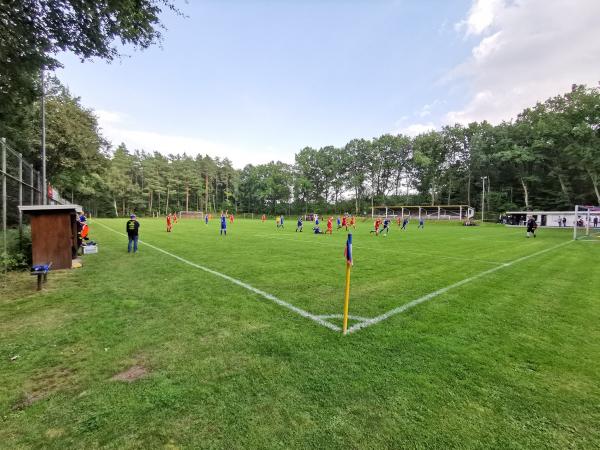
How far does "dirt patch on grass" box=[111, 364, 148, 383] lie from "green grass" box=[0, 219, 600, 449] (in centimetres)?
10

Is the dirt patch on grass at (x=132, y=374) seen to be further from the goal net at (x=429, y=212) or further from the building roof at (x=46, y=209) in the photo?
the goal net at (x=429, y=212)

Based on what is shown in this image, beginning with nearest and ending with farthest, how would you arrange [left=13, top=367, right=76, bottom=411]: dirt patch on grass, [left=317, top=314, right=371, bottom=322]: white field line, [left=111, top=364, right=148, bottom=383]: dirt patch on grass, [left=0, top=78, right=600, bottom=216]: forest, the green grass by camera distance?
the green grass < [left=13, top=367, right=76, bottom=411]: dirt patch on grass < [left=111, top=364, right=148, bottom=383]: dirt patch on grass < [left=317, top=314, right=371, bottom=322]: white field line < [left=0, top=78, right=600, bottom=216]: forest

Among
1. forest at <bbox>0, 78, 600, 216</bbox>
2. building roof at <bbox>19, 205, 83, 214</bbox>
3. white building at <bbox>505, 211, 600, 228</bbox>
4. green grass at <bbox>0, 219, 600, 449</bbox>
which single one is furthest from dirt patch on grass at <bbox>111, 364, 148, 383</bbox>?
white building at <bbox>505, 211, 600, 228</bbox>

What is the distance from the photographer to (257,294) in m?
6.47

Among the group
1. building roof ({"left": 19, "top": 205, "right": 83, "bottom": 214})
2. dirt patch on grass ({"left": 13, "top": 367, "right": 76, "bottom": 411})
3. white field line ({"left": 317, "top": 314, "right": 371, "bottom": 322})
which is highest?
building roof ({"left": 19, "top": 205, "right": 83, "bottom": 214})

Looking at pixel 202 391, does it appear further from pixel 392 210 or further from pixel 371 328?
pixel 392 210

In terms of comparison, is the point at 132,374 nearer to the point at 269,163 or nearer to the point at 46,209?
the point at 46,209

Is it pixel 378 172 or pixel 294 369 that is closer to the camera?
pixel 294 369

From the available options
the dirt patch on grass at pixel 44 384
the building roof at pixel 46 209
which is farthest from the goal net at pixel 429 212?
the dirt patch on grass at pixel 44 384

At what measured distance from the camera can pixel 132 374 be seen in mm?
3344

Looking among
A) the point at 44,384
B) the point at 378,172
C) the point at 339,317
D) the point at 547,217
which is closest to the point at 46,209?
the point at 44,384

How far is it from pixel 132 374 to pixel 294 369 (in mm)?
1889

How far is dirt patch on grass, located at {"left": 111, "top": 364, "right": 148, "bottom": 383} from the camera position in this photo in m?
3.24

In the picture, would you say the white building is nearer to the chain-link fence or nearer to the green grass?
the green grass
